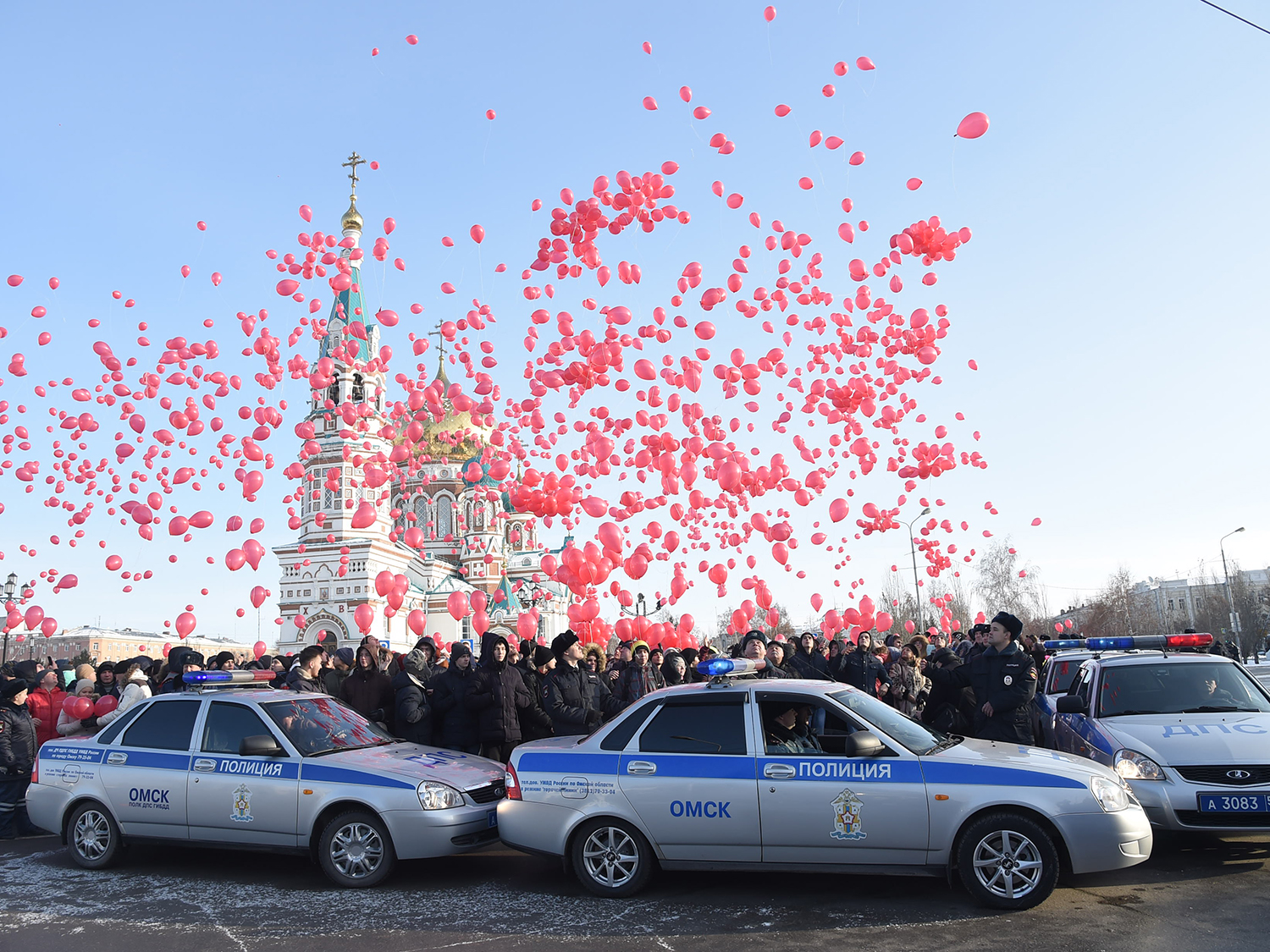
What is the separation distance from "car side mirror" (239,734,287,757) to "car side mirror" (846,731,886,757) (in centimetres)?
444

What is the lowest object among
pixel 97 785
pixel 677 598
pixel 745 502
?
pixel 97 785

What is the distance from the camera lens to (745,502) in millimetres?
17891

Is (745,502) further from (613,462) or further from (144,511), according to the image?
(144,511)

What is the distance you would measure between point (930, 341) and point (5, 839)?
14.5 m

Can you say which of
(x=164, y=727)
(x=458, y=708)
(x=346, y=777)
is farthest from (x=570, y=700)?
(x=164, y=727)

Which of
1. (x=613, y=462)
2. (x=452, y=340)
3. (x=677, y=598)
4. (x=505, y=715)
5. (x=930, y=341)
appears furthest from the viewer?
(x=677, y=598)

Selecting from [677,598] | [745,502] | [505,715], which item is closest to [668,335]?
[745,502]

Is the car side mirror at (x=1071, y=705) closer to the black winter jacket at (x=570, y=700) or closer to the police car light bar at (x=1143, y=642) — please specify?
the police car light bar at (x=1143, y=642)

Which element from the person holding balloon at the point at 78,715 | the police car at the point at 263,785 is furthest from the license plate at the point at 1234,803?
the person holding balloon at the point at 78,715

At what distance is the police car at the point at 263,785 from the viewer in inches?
274

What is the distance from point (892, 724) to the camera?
6410 mm

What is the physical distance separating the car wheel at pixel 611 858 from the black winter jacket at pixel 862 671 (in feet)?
20.0

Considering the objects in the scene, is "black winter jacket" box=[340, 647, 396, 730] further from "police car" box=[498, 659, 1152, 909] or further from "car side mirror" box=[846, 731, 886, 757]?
"car side mirror" box=[846, 731, 886, 757]

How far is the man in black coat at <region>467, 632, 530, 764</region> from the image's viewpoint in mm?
9594
